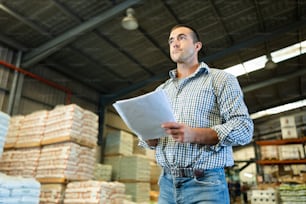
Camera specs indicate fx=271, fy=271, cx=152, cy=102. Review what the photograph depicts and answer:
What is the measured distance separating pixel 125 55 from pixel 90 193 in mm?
5213

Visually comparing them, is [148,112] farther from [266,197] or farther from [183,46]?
[266,197]

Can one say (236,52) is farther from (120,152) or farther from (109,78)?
(120,152)

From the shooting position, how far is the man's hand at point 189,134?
4.96ft

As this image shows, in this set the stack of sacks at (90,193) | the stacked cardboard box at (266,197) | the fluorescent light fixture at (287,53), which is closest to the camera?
the stack of sacks at (90,193)

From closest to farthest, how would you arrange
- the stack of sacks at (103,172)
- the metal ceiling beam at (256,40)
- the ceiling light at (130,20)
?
the ceiling light at (130,20), the metal ceiling beam at (256,40), the stack of sacks at (103,172)

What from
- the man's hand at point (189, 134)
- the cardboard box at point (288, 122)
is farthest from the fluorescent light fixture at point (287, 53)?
the man's hand at point (189, 134)

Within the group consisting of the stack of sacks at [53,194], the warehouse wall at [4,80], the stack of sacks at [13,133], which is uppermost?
the warehouse wall at [4,80]

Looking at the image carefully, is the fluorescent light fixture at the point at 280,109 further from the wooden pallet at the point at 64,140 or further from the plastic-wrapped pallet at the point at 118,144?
the wooden pallet at the point at 64,140

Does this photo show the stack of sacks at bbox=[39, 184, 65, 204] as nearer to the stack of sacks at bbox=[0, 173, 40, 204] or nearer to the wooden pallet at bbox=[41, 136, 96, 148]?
the wooden pallet at bbox=[41, 136, 96, 148]

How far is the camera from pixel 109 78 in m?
10.9

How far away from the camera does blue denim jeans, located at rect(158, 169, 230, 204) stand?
1544mm

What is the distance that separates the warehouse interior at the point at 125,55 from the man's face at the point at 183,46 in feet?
12.7

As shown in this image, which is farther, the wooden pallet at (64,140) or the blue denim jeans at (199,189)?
the wooden pallet at (64,140)

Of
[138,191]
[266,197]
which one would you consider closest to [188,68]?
[266,197]
